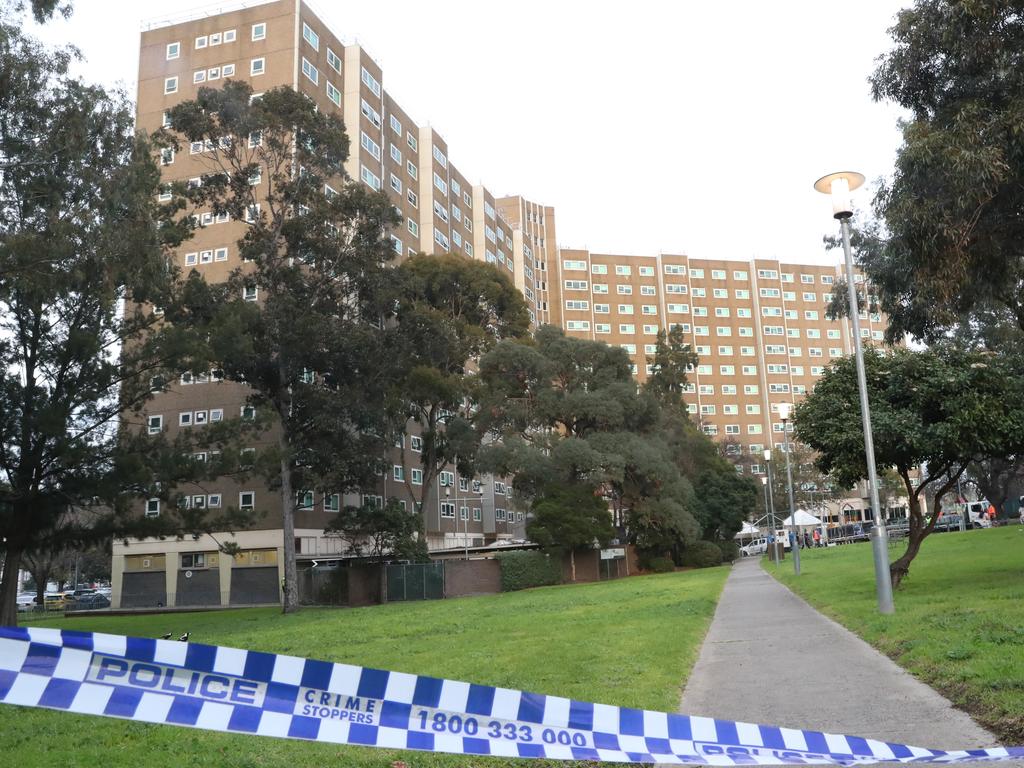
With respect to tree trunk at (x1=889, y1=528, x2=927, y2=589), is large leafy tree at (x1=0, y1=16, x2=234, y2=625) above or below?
above

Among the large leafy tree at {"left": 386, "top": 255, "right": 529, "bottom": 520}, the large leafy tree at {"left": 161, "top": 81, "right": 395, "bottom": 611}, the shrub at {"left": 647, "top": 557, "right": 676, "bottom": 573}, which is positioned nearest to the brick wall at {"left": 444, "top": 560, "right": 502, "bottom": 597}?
the large leafy tree at {"left": 386, "top": 255, "right": 529, "bottom": 520}

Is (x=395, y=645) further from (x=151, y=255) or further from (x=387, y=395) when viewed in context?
(x=387, y=395)

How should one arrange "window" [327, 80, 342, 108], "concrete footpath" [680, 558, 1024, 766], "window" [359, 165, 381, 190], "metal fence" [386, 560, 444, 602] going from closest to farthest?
"concrete footpath" [680, 558, 1024, 766] < "metal fence" [386, 560, 444, 602] < "window" [327, 80, 342, 108] < "window" [359, 165, 381, 190]

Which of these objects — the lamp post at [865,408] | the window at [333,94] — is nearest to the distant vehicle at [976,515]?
the lamp post at [865,408]

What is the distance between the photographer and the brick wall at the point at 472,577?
→ 1641 inches

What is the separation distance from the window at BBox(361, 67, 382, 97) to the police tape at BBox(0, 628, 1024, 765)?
61229 mm

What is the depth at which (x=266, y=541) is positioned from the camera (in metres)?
50.4

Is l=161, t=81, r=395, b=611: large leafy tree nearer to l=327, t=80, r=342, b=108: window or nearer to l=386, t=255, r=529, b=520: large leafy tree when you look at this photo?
l=386, t=255, r=529, b=520: large leafy tree

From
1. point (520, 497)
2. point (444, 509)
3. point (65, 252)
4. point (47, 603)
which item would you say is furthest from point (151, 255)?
point (47, 603)

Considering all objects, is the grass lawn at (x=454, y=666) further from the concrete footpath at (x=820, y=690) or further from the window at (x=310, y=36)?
the window at (x=310, y=36)

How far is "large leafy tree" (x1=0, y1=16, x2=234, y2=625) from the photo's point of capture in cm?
2178

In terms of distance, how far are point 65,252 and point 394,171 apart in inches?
1816

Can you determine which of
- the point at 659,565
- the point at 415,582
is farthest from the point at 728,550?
the point at 415,582

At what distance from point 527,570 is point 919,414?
91.9 feet
